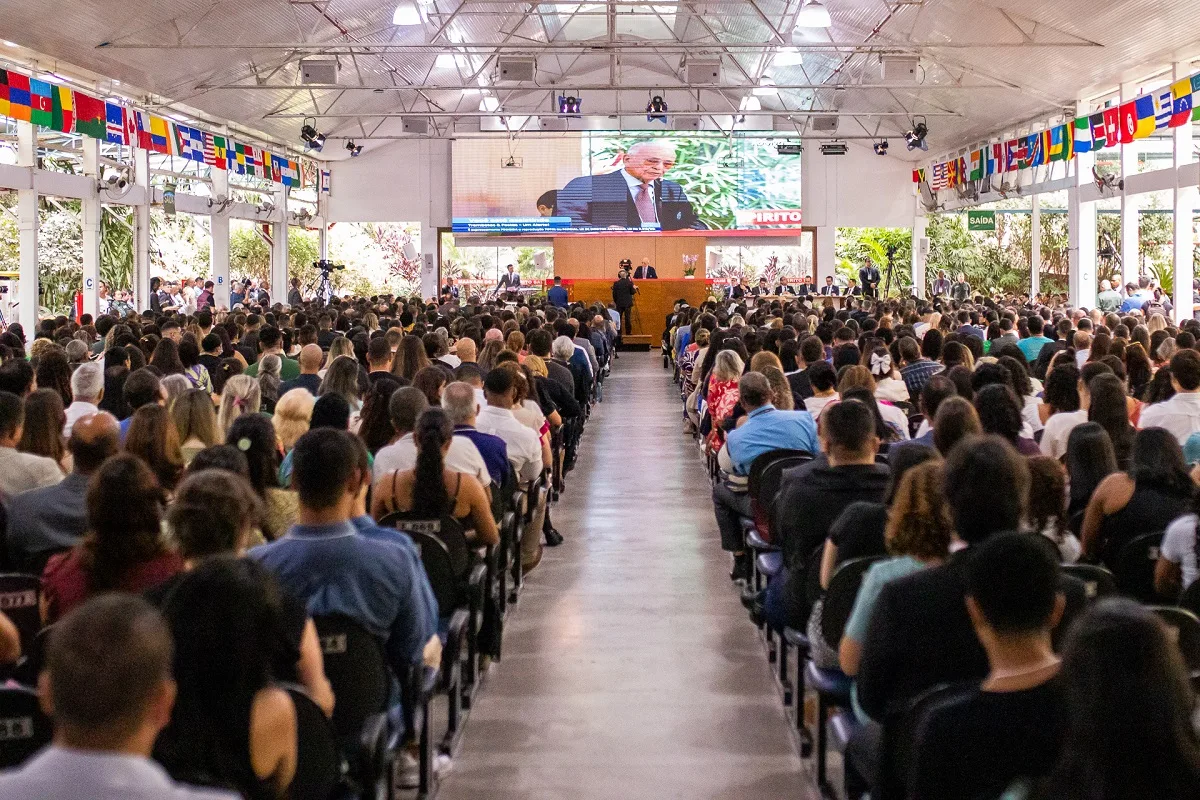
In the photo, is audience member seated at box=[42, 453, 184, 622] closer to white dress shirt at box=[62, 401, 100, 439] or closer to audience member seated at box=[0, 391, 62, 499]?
audience member seated at box=[0, 391, 62, 499]

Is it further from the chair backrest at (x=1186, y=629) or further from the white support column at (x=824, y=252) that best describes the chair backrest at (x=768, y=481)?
the white support column at (x=824, y=252)

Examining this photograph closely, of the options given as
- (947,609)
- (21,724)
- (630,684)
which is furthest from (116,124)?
(947,609)

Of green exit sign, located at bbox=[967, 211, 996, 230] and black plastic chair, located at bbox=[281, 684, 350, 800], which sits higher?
green exit sign, located at bbox=[967, 211, 996, 230]

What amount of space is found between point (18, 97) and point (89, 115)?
6.97 ft

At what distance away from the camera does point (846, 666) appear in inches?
129

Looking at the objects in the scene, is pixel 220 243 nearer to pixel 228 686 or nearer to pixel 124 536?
pixel 124 536

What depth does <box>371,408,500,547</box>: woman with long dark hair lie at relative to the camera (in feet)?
15.6

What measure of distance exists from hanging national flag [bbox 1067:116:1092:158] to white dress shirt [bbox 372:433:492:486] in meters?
17.5

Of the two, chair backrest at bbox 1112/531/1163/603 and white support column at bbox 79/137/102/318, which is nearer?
chair backrest at bbox 1112/531/1163/603

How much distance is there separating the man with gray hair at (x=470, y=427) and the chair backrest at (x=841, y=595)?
2.14 metres

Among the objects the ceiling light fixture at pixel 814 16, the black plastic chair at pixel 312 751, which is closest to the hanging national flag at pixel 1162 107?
the ceiling light fixture at pixel 814 16

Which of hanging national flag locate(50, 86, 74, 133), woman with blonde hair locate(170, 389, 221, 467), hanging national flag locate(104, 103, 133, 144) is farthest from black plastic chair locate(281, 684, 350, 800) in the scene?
hanging national flag locate(104, 103, 133, 144)

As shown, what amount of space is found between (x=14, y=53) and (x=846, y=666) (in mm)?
16381

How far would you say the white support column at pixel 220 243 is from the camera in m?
26.0
